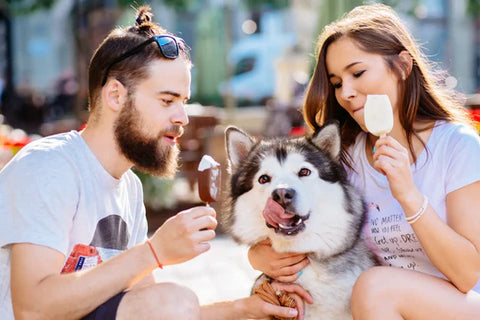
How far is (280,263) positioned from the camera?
228cm

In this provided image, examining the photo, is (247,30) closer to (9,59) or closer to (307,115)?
(9,59)

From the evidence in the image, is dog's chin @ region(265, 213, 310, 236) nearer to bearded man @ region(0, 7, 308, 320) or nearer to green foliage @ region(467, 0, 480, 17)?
bearded man @ region(0, 7, 308, 320)

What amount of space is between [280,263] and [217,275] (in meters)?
2.26

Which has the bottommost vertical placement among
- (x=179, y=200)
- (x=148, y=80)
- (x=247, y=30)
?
(x=179, y=200)

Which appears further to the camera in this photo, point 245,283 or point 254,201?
point 245,283

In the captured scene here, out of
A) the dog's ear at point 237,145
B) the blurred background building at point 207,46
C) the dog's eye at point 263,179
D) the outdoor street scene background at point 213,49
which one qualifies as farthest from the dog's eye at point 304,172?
the blurred background building at point 207,46

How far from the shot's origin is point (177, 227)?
70.0 inches

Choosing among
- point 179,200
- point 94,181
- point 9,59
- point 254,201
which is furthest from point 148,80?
point 9,59

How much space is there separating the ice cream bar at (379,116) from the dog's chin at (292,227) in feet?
1.51

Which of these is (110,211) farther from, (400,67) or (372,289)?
(400,67)

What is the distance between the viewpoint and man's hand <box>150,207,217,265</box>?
1772 mm

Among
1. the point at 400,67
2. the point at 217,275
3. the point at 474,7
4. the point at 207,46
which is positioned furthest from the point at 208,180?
the point at 474,7

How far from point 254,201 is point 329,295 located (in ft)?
1.61

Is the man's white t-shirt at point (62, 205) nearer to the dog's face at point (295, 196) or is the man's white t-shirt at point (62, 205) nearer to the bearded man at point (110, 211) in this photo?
the bearded man at point (110, 211)
